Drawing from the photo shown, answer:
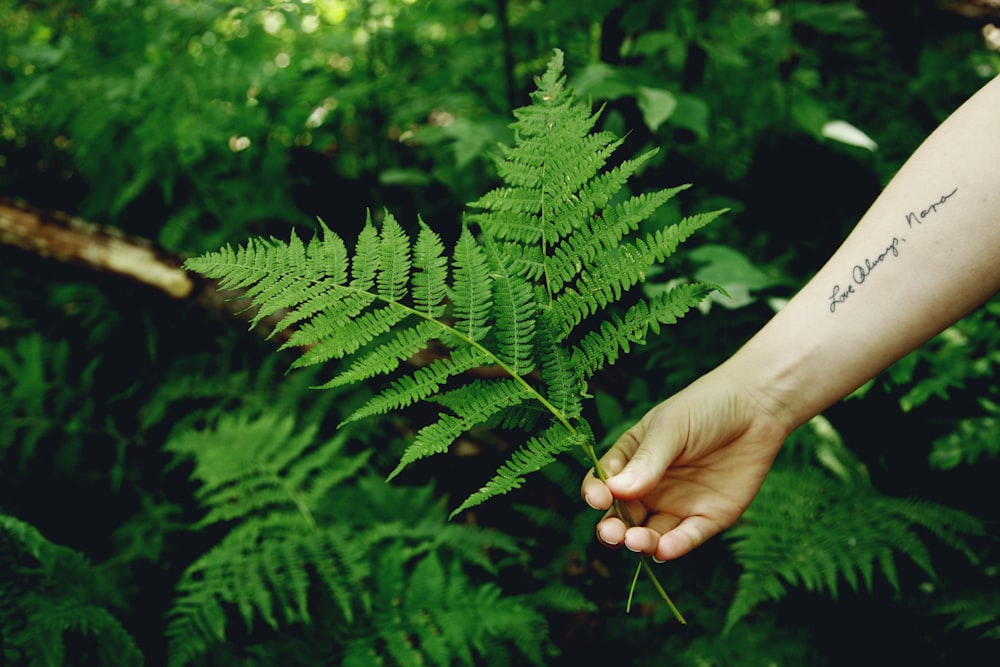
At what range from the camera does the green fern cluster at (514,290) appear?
110cm

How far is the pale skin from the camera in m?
1.28

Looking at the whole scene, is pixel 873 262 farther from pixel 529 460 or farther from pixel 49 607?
pixel 49 607

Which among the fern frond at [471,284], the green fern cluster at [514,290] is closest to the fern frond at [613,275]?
the green fern cluster at [514,290]

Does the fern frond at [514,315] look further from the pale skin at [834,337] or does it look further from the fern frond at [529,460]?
the pale skin at [834,337]

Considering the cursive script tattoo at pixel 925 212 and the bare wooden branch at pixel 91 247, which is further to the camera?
the bare wooden branch at pixel 91 247

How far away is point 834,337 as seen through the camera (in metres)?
1.38

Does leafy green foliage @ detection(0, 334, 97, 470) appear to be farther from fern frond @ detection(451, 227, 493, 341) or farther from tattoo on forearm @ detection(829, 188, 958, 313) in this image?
tattoo on forearm @ detection(829, 188, 958, 313)

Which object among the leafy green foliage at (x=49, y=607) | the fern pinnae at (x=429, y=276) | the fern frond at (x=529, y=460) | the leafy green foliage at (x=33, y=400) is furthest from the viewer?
the leafy green foliage at (x=33, y=400)

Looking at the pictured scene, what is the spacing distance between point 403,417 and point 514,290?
1.83m

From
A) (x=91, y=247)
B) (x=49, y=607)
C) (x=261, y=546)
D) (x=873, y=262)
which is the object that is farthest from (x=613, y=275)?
(x=91, y=247)

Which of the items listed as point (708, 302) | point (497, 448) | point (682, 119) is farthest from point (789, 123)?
point (497, 448)

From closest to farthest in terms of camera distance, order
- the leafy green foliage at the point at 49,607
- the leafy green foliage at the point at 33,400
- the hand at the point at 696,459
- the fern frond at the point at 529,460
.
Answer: the fern frond at the point at 529,460 → the hand at the point at 696,459 → the leafy green foliage at the point at 49,607 → the leafy green foliage at the point at 33,400

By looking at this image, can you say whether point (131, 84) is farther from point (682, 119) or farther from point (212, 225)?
point (682, 119)

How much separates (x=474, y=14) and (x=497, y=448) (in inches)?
82.0
